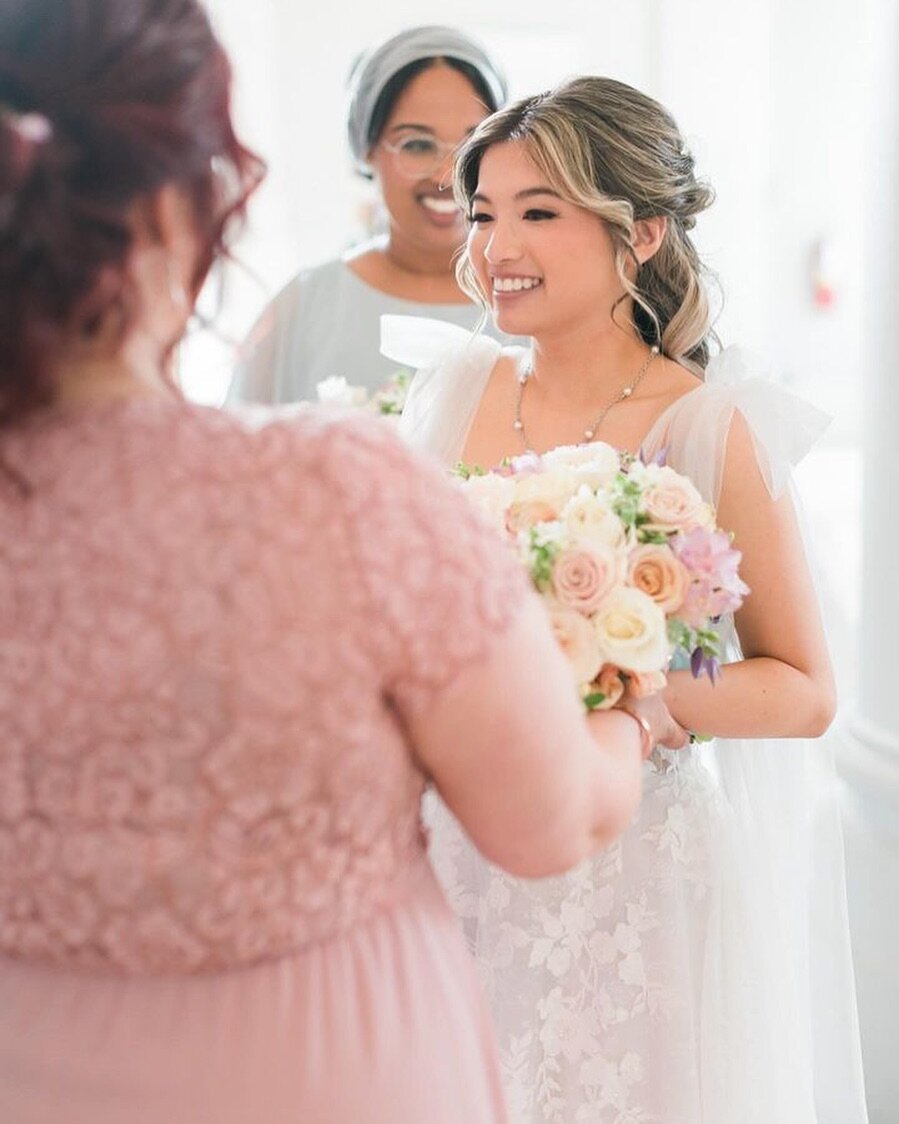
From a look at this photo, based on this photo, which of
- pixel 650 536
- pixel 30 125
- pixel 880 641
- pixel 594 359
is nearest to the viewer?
pixel 30 125

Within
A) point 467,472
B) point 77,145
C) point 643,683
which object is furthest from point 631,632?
point 77,145

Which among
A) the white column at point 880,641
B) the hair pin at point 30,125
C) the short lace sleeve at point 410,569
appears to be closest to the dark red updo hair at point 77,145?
the hair pin at point 30,125

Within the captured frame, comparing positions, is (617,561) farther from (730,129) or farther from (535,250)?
(730,129)

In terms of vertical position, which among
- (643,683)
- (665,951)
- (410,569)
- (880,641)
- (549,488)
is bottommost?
(665,951)

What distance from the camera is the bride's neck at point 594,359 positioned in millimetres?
2113

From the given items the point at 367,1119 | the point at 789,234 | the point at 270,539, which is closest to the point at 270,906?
the point at 367,1119

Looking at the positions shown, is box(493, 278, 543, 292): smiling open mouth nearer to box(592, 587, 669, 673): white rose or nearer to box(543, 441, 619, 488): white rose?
box(543, 441, 619, 488): white rose

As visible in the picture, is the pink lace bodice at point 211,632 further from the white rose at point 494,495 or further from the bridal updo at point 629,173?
the bridal updo at point 629,173

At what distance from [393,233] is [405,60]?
1.37 ft

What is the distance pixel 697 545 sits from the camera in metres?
1.55

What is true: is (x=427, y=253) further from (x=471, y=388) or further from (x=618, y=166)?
(x=618, y=166)

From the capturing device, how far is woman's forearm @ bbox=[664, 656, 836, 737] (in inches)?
71.3

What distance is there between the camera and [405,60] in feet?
10.6

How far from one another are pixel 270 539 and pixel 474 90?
2524 millimetres
